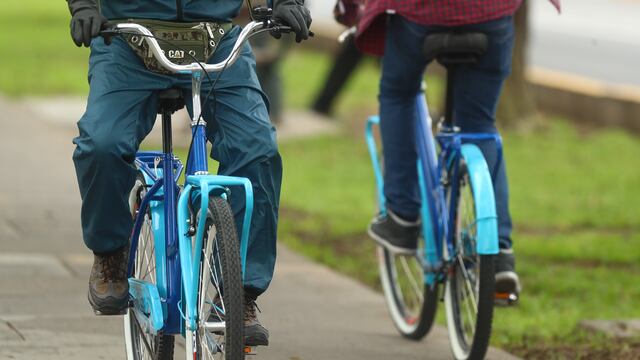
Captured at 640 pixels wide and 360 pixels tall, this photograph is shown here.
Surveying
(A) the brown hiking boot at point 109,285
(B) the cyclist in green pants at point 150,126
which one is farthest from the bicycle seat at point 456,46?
(A) the brown hiking boot at point 109,285

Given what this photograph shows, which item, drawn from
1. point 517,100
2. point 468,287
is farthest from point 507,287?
point 517,100

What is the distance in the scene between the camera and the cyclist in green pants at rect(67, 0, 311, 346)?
14.9 ft

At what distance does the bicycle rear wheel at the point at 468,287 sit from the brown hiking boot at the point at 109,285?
1.28 m

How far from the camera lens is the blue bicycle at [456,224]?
5.36 m

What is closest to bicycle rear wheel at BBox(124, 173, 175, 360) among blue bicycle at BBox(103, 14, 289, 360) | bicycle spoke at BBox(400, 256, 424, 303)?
blue bicycle at BBox(103, 14, 289, 360)

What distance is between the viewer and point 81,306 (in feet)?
21.4

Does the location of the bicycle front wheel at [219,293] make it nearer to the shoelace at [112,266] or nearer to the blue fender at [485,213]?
the shoelace at [112,266]

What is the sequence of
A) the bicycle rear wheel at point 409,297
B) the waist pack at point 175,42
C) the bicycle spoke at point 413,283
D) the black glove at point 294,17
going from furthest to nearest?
the bicycle spoke at point 413,283
the bicycle rear wheel at point 409,297
the waist pack at point 175,42
the black glove at point 294,17

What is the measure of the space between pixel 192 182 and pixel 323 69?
569 inches

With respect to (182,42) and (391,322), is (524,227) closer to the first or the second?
(391,322)

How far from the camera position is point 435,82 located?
55.7ft

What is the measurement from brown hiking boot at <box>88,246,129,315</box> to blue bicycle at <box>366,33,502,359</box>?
4.21 ft

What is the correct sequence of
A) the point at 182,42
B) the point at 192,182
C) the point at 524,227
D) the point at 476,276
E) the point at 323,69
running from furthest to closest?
the point at 323,69 < the point at 524,227 < the point at 476,276 < the point at 182,42 < the point at 192,182

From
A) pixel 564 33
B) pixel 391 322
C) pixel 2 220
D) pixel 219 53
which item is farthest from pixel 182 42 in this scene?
pixel 564 33
